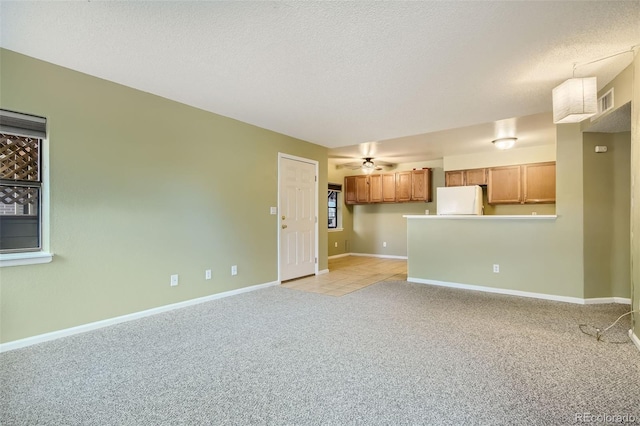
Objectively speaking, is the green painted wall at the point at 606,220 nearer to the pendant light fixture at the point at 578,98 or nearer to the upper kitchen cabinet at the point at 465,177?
the pendant light fixture at the point at 578,98

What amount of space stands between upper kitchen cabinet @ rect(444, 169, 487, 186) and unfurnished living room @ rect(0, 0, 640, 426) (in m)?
1.42

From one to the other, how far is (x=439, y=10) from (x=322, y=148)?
385 cm

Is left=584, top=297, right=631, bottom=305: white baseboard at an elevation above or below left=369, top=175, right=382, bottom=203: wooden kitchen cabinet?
below

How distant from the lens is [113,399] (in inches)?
70.8

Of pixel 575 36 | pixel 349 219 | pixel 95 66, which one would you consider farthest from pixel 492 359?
pixel 349 219

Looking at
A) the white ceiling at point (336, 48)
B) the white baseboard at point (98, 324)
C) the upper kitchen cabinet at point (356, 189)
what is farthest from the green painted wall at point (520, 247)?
the white baseboard at point (98, 324)

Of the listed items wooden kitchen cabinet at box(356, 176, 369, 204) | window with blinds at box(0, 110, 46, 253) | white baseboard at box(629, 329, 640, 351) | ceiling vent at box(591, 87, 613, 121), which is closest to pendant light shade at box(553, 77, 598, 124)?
ceiling vent at box(591, 87, 613, 121)

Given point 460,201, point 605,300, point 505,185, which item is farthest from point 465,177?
point 605,300

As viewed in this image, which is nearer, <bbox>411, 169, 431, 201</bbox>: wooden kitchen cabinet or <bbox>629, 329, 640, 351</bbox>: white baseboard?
<bbox>629, 329, 640, 351</bbox>: white baseboard

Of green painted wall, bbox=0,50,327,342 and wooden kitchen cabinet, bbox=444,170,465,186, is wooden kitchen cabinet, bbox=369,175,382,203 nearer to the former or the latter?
wooden kitchen cabinet, bbox=444,170,465,186

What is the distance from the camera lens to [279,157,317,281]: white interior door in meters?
4.93

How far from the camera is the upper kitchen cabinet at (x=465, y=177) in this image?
6343 millimetres

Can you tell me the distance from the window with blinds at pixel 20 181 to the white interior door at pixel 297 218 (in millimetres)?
2880

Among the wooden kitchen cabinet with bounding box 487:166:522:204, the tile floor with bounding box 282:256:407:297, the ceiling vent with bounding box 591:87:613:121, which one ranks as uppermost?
the ceiling vent with bounding box 591:87:613:121
